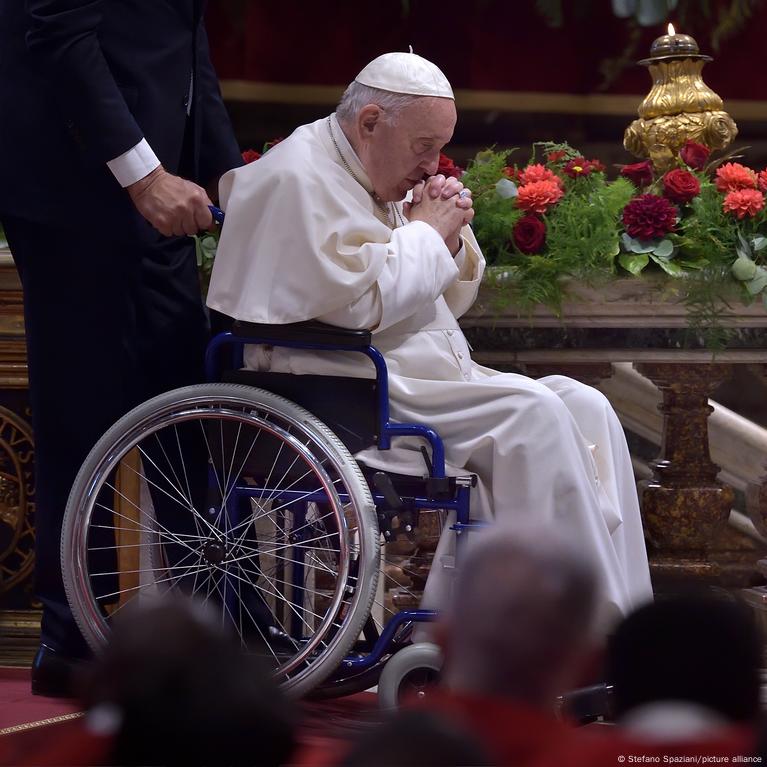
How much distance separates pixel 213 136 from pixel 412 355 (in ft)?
2.69

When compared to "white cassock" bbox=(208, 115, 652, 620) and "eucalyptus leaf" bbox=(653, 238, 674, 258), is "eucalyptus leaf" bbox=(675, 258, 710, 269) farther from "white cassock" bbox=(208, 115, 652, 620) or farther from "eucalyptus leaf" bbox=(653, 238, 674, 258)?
"white cassock" bbox=(208, 115, 652, 620)

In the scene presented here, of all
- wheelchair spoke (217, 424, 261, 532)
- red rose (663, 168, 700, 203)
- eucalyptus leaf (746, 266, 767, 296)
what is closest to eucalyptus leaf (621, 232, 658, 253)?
red rose (663, 168, 700, 203)

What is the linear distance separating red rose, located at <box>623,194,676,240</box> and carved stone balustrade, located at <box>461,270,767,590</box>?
0.13 meters

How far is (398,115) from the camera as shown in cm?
305

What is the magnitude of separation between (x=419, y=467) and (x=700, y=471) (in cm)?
120

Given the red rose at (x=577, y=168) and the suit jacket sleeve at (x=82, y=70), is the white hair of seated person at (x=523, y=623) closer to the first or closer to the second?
the suit jacket sleeve at (x=82, y=70)

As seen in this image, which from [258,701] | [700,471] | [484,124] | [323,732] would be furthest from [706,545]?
[484,124]

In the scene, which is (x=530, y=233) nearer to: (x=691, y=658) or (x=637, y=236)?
(x=637, y=236)

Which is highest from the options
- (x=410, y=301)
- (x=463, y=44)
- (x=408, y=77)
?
(x=463, y=44)

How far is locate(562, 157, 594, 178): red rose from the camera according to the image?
372cm

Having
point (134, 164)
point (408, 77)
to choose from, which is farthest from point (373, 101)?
point (134, 164)

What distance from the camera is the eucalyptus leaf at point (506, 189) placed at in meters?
3.65

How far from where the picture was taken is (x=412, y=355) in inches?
120

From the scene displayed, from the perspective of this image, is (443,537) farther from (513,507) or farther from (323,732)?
(323,732)
